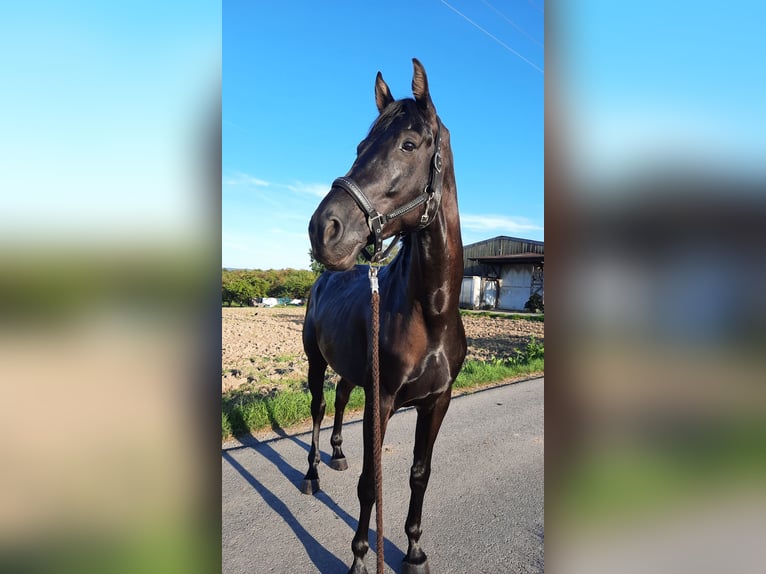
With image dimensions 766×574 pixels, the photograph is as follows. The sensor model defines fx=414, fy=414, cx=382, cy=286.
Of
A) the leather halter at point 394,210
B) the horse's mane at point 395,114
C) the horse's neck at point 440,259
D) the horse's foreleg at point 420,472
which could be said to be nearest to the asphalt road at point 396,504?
the horse's foreleg at point 420,472

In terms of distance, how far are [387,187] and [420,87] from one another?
641 mm

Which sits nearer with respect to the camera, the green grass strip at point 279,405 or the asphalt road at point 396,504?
the asphalt road at point 396,504

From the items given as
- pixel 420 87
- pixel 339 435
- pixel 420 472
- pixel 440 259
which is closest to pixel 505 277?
pixel 339 435

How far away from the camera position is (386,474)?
4.32 meters

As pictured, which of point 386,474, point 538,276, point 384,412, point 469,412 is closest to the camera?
point 384,412

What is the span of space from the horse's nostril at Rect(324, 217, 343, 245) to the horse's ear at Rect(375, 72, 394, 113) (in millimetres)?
1033

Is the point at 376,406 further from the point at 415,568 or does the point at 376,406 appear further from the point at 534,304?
the point at 534,304

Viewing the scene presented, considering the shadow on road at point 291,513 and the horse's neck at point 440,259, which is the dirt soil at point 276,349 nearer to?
the shadow on road at point 291,513

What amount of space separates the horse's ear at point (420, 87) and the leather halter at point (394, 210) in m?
0.12

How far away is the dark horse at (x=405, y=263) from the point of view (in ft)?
6.37

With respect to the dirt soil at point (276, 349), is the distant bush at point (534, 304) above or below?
above
